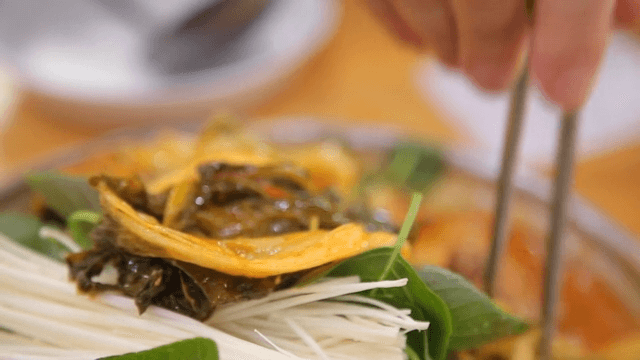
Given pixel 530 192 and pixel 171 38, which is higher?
pixel 171 38

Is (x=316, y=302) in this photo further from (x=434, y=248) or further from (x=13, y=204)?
(x=13, y=204)

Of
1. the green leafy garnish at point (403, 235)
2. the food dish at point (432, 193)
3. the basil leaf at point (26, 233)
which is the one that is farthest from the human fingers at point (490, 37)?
the basil leaf at point (26, 233)

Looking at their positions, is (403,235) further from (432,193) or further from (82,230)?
(432,193)

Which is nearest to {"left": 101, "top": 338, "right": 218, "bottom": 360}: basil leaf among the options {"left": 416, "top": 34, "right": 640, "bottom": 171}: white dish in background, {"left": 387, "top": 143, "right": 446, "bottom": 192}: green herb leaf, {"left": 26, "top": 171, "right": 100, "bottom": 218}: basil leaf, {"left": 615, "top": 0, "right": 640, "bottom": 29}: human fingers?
{"left": 26, "top": 171, "right": 100, "bottom": 218}: basil leaf

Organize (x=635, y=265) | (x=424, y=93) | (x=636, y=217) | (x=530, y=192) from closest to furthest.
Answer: (x=635, y=265), (x=530, y=192), (x=636, y=217), (x=424, y=93)

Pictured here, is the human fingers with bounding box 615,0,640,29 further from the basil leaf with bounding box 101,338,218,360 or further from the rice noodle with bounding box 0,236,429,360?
the basil leaf with bounding box 101,338,218,360

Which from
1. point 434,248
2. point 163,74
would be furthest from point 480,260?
point 163,74

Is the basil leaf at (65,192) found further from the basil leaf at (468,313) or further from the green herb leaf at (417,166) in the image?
the green herb leaf at (417,166)
